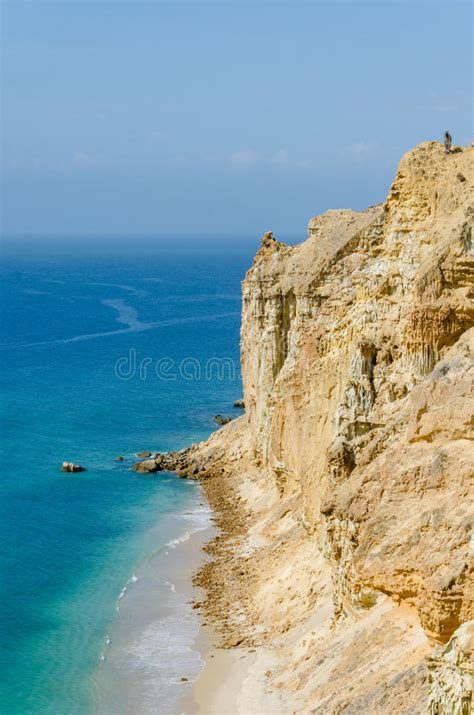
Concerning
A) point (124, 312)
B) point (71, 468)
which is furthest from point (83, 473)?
point (124, 312)

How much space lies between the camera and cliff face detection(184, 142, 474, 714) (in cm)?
2234

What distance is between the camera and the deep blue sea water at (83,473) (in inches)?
1553

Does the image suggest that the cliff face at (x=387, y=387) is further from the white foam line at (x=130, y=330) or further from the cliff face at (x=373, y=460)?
the white foam line at (x=130, y=330)

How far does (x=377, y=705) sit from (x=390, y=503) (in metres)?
4.70

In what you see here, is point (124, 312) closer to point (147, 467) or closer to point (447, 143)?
point (147, 467)

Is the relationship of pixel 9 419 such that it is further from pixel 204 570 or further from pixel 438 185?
pixel 438 185

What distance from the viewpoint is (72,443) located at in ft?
244

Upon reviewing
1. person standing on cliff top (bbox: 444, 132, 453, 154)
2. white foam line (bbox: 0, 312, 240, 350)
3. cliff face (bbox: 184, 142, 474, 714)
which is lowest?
white foam line (bbox: 0, 312, 240, 350)

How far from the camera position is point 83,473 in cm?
6656

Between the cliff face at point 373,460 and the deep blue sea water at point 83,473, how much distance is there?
655cm

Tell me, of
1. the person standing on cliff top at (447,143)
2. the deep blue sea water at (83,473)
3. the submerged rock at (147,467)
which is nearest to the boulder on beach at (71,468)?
the deep blue sea water at (83,473)

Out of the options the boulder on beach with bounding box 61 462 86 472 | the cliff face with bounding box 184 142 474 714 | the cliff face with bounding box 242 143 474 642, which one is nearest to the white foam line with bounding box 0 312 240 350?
the boulder on beach with bounding box 61 462 86 472

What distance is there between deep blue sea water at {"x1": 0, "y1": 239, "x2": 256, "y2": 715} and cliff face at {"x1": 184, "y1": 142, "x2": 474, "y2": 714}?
6.55 metres

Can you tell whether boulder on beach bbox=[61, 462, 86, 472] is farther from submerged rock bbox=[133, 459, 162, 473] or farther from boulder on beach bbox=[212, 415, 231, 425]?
boulder on beach bbox=[212, 415, 231, 425]
